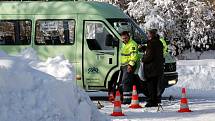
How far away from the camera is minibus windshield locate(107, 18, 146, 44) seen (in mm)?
14922

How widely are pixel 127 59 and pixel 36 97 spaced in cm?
593

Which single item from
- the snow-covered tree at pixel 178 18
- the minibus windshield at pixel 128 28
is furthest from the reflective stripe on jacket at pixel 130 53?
the snow-covered tree at pixel 178 18

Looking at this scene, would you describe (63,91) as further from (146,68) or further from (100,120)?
(146,68)

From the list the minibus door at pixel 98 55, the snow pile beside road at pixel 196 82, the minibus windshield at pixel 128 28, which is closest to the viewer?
the minibus door at pixel 98 55

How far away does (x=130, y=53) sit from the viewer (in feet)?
44.1

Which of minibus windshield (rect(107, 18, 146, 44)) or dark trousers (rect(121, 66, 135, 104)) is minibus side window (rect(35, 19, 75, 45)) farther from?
dark trousers (rect(121, 66, 135, 104))

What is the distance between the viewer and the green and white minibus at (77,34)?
14.7 metres

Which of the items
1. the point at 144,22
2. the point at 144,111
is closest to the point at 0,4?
the point at 144,111

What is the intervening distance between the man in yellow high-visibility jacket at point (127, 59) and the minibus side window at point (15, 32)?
280 cm

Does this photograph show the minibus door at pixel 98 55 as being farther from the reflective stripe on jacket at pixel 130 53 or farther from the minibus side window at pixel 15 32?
the minibus side window at pixel 15 32

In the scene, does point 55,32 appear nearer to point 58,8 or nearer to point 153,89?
point 58,8

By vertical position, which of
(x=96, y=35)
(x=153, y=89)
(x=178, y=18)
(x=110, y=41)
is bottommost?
(x=153, y=89)

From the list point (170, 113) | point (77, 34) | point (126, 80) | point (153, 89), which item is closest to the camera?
point (170, 113)

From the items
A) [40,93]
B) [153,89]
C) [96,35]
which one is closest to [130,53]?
[153,89]
